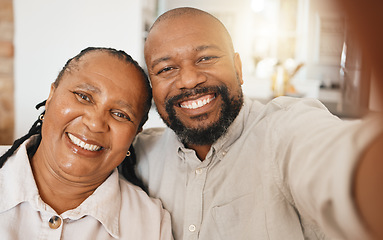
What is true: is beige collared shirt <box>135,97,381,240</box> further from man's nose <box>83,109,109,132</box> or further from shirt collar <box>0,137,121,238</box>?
man's nose <box>83,109,109,132</box>

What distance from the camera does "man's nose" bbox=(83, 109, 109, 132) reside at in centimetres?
109

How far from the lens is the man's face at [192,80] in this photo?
4.00 ft

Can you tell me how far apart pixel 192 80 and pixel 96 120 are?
0.34m

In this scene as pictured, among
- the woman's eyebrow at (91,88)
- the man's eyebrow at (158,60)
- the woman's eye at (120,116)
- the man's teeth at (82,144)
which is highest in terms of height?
the man's eyebrow at (158,60)

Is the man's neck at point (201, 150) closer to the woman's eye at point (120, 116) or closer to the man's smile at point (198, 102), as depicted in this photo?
the man's smile at point (198, 102)

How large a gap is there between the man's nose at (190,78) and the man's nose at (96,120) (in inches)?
10.7

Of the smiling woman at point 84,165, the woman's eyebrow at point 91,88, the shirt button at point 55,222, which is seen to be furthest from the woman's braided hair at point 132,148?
the shirt button at point 55,222

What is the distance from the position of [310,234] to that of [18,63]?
2922 mm

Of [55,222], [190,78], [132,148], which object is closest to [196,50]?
[190,78]

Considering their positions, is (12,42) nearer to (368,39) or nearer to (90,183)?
(90,183)

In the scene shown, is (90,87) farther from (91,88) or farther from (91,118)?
(91,118)

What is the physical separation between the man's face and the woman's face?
4.3 inches

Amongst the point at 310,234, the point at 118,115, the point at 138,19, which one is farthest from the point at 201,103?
the point at 138,19

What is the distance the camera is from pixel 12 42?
10.1ft
